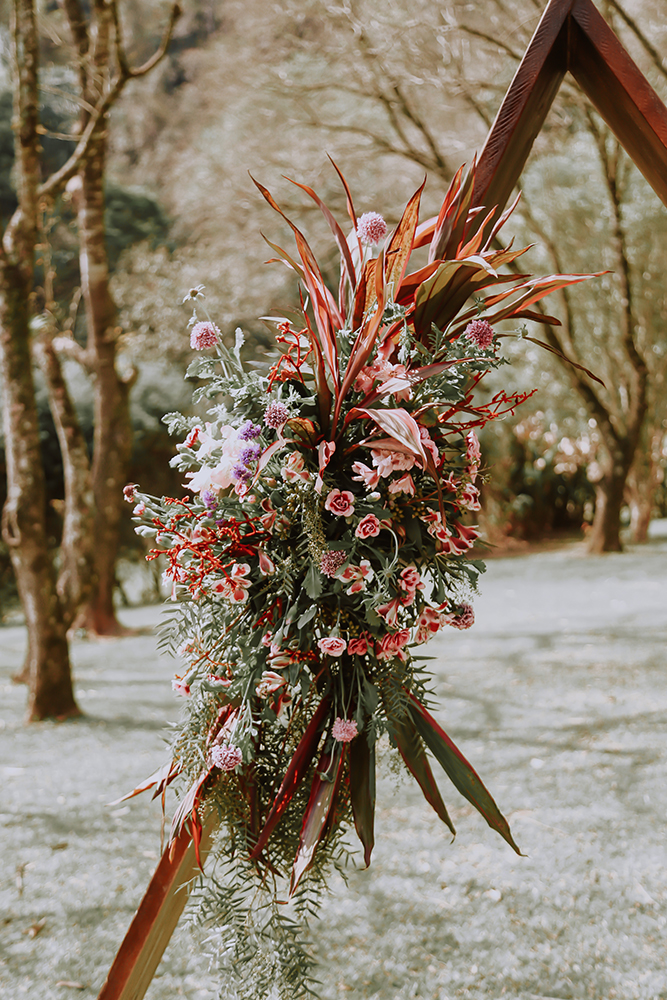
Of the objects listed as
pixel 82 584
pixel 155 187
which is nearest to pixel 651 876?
pixel 82 584

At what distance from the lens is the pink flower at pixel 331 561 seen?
1.38 metres

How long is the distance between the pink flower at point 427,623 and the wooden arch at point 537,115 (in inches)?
21.9

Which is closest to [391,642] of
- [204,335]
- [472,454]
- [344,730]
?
[344,730]

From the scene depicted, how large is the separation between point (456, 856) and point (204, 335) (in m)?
2.23

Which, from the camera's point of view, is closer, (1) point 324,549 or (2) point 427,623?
(1) point 324,549

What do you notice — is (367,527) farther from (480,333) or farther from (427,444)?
(480,333)

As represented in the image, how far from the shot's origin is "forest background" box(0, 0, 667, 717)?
802 centimetres

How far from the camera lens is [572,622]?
6.57m

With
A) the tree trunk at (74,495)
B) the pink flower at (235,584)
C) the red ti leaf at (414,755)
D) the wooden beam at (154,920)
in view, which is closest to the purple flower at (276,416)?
the pink flower at (235,584)

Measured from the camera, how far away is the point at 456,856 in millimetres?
2838

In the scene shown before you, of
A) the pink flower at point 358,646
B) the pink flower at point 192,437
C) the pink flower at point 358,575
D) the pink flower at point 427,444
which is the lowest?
the pink flower at point 358,646

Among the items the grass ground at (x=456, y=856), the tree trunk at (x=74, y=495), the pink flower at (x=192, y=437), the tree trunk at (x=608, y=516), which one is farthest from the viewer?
the tree trunk at (x=608, y=516)

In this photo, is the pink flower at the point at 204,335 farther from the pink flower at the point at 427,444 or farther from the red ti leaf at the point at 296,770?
the red ti leaf at the point at 296,770

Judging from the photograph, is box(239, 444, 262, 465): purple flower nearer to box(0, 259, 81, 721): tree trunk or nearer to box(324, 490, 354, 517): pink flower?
box(324, 490, 354, 517): pink flower
